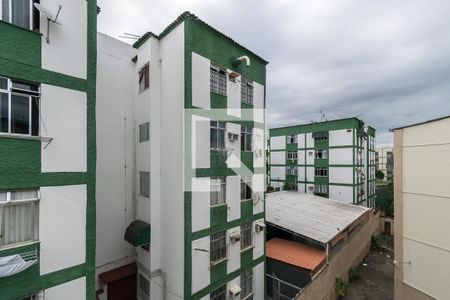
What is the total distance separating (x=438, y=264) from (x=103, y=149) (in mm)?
15363

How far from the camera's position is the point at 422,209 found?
9.91 m

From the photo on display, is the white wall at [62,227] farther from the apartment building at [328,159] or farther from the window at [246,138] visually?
the apartment building at [328,159]

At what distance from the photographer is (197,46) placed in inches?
388

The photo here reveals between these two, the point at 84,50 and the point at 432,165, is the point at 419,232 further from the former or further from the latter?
the point at 84,50

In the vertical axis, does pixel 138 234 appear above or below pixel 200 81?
below

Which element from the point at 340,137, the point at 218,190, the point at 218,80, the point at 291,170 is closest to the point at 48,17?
the point at 218,80

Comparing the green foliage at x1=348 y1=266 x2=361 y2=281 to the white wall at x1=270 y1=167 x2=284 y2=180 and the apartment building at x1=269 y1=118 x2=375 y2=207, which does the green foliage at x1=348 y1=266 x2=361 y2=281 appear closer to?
the apartment building at x1=269 y1=118 x2=375 y2=207

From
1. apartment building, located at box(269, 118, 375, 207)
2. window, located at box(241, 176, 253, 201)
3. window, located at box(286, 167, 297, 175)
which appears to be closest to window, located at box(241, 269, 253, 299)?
window, located at box(241, 176, 253, 201)

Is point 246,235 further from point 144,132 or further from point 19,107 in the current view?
point 19,107

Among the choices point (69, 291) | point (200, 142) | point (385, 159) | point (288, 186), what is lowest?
point (288, 186)

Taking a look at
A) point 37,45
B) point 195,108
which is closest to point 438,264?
point 195,108

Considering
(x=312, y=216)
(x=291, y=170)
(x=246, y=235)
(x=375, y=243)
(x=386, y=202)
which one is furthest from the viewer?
(x=291, y=170)

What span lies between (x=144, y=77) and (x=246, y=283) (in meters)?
11.9

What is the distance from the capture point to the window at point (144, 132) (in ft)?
35.9
